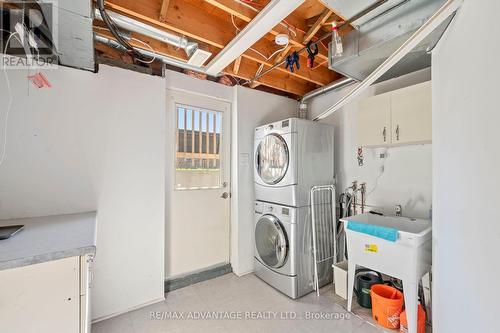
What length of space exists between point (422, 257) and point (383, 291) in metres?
0.59

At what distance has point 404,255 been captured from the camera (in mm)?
1625

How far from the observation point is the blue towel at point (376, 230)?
165cm

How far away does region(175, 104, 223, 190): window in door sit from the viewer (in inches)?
101

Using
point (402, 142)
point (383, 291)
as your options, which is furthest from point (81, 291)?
point (402, 142)

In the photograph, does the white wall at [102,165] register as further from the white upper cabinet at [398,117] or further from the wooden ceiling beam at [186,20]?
the white upper cabinet at [398,117]

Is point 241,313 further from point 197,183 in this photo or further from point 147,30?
point 147,30

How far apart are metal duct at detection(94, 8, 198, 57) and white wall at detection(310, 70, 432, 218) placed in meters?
1.98

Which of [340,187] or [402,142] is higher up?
[402,142]

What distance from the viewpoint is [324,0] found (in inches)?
52.0

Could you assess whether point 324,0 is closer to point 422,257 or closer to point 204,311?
point 422,257

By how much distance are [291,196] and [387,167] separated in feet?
3.62

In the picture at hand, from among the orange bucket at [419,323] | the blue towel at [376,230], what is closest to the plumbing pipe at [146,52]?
the blue towel at [376,230]

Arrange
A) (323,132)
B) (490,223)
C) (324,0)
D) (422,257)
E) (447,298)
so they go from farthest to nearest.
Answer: (323,132) → (422,257) → (324,0) → (447,298) → (490,223)

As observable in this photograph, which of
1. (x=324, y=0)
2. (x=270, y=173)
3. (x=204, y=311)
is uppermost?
(x=324, y=0)
